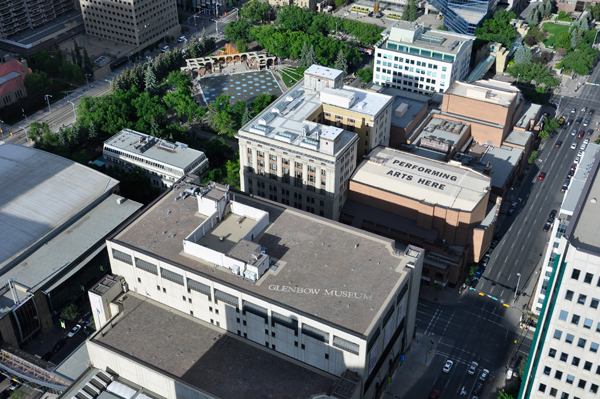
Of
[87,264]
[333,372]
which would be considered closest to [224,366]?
[333,372]

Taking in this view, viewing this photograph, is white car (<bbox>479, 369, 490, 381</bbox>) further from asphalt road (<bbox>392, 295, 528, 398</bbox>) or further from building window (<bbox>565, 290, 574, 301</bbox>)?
building window (<bbox>565, 290, 574, 301</bbox>)

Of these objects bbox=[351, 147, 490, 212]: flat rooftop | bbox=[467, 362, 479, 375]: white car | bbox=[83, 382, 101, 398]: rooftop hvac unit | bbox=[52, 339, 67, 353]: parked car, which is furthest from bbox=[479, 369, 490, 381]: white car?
bbox=[52, 339, 67, 353]: parked car

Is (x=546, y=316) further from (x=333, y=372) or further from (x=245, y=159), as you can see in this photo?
(x=245, y=159)

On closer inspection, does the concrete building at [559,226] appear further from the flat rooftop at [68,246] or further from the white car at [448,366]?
the flat rooftop at [68,246]

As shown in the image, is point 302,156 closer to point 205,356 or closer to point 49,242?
A: point 205,356

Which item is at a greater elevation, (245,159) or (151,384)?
(245,159)

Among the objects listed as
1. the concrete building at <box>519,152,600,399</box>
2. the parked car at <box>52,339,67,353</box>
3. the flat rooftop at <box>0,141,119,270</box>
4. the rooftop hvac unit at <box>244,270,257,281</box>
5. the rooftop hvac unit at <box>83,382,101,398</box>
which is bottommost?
the parked car at <box>52,339,67,353</box>

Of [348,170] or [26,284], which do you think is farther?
[348,170]
